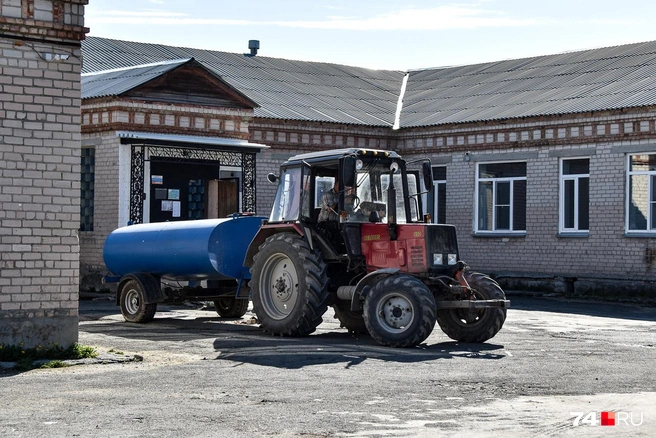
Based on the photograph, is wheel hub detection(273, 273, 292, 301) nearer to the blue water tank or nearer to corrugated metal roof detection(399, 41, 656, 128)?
the blue water tank

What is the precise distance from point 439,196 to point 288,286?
14.1m

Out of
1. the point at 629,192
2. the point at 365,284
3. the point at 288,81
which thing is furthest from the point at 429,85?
the point at 365,284

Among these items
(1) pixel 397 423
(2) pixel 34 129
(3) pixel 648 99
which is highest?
(3) pixel 648 99

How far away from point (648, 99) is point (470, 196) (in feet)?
17.5

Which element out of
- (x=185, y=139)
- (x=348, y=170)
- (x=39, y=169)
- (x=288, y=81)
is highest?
(x=288, y=81)

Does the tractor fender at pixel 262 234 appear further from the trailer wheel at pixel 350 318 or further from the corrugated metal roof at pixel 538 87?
the corrugated metal roof at pixel 538 87

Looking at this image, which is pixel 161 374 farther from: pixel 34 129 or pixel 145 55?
pixel 145 55

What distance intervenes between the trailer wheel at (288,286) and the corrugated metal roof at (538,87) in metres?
11.5

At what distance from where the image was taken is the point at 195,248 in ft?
55.3

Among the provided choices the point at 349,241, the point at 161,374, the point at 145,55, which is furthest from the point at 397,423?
the point at 145,55

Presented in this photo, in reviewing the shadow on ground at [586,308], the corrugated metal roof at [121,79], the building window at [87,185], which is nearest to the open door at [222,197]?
the building window at [87,185]

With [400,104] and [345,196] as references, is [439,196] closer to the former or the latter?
[400,104]

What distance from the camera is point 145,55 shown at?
29047mm

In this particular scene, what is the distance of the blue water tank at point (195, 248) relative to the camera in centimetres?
1678
